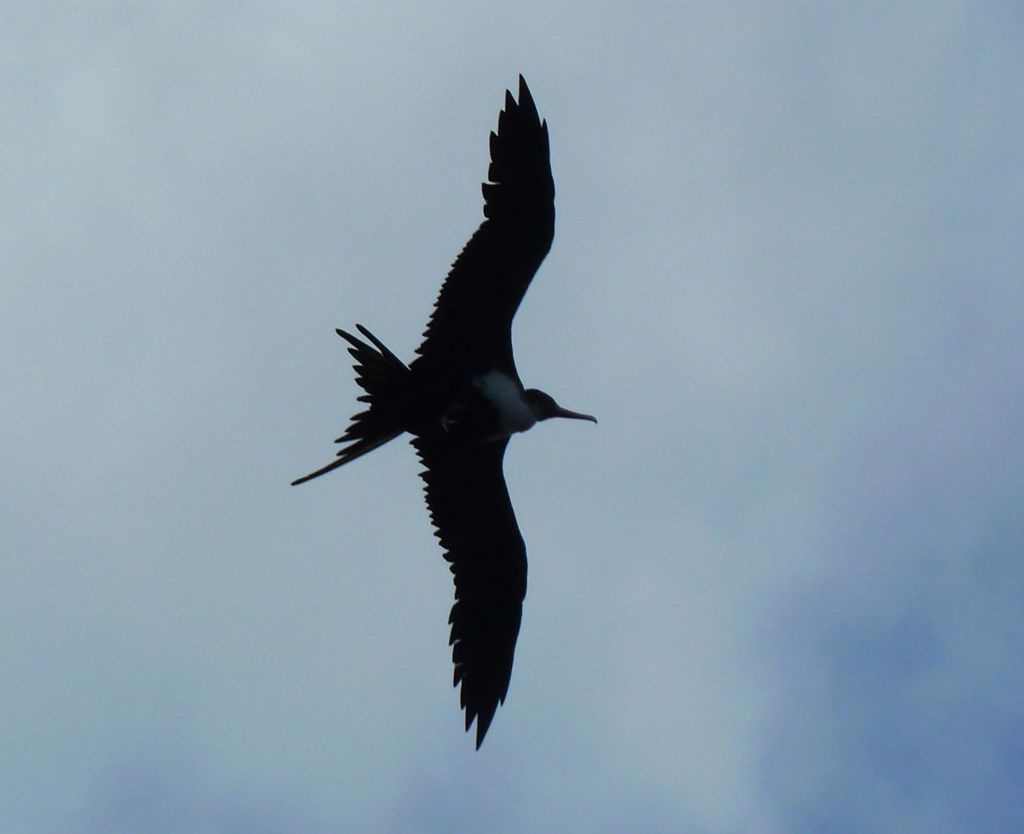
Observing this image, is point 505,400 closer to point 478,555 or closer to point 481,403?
point 481,403

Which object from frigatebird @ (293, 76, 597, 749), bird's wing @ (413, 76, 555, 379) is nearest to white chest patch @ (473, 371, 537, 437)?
frigatebird @ (293, 76, 597, 749)

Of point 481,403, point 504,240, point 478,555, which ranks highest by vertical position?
point 504,240

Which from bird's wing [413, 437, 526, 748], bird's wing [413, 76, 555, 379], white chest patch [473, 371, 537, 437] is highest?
bird's wing [413, 76, 555, 379]

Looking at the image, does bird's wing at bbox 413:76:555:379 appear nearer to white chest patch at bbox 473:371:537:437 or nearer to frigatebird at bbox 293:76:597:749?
frigatebird at bbox 293:76:597:749

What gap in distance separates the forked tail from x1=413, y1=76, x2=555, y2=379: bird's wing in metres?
0.25

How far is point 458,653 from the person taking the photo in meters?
9.91

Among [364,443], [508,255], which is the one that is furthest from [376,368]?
[508,255]

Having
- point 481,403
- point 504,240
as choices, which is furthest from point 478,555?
point 504,240

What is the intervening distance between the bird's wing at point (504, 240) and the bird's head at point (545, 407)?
840mm

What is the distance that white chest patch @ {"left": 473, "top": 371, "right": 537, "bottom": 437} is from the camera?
A: 31.4 feet

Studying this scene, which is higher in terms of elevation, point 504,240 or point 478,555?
point 504,240

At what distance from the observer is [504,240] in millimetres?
9148

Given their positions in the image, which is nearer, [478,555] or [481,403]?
[481,403]

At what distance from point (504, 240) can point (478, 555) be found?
2.32m
